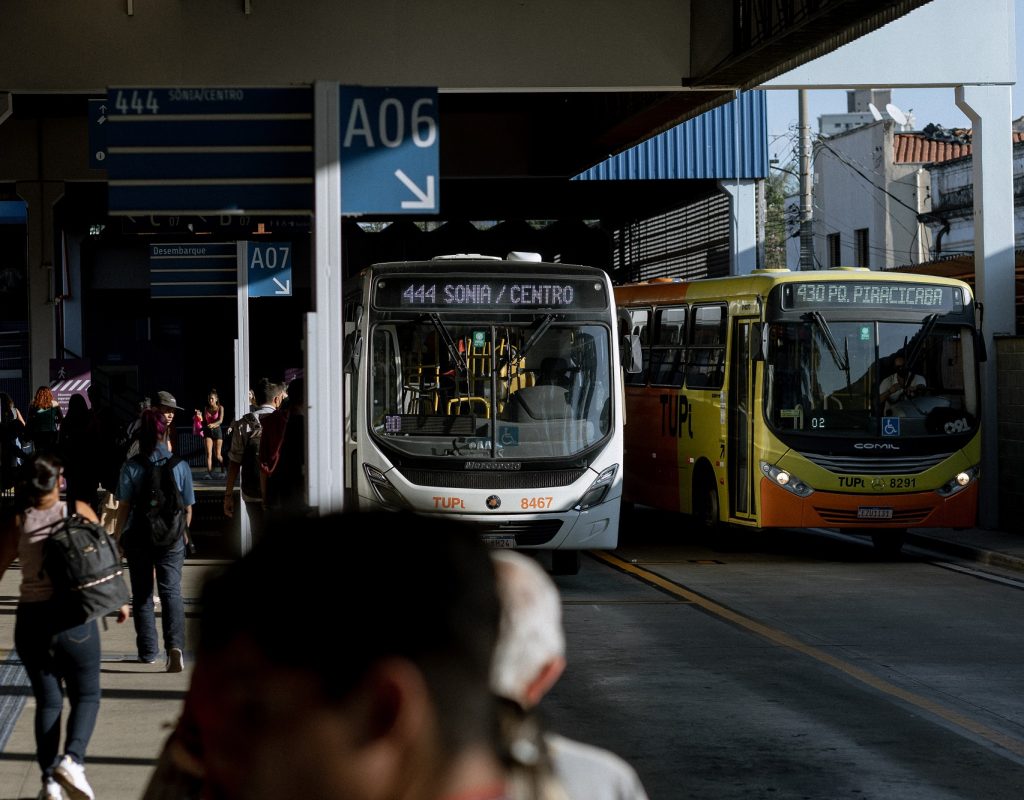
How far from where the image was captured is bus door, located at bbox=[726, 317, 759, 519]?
640 inches

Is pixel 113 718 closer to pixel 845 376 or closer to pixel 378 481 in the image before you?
pixel 378 481

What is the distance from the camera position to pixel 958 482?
1644 cm

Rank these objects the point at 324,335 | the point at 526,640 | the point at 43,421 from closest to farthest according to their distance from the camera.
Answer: the point at 526,640, the point at 324,335, the point at 43,421

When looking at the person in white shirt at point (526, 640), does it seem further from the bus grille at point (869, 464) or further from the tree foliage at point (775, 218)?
the tree foliage at point (775, 218)

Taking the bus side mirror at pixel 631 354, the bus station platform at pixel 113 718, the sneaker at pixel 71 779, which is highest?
the bus side mirror at pixel 631 354

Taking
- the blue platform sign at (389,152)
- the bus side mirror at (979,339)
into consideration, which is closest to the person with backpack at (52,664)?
the blue platform sign at (389,152)

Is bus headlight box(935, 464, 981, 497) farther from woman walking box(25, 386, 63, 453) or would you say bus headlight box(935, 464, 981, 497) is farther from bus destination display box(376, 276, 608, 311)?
woman walking box(25, 386, 63, 453)

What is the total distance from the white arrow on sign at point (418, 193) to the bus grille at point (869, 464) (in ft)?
24.8

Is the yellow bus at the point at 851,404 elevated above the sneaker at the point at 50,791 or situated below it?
above

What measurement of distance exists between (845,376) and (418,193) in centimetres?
778

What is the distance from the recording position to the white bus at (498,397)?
14.4m

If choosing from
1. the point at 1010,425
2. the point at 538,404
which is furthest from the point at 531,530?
the point at 1010,425

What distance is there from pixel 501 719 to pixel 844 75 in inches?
688

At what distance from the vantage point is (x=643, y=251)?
3209 cm
